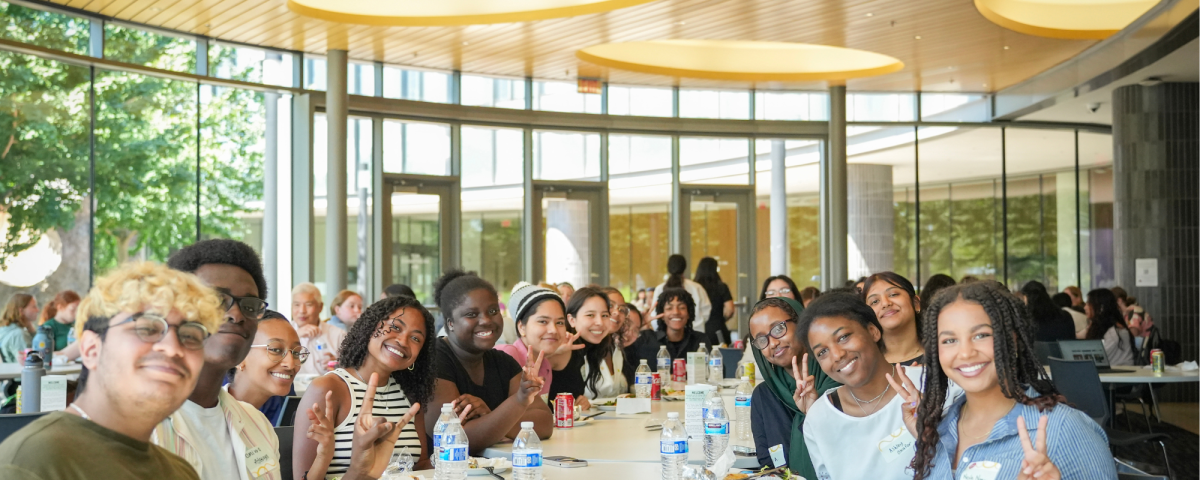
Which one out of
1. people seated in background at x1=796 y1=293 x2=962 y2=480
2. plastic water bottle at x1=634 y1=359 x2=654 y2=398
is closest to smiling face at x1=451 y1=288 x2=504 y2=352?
people seated in background at x1=796 y1=293 x2=962 y2=480

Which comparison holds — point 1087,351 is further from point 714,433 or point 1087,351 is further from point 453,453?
point 453,453

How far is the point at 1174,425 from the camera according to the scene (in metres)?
9.92

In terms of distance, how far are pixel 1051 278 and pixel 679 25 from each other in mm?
9102

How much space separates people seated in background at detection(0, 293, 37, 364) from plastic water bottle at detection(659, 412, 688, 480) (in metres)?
7.16

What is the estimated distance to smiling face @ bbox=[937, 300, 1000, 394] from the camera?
252 cm

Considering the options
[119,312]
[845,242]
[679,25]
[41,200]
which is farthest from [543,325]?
[845,242]

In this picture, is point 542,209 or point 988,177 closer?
point 542,209

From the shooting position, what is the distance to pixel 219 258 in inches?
101

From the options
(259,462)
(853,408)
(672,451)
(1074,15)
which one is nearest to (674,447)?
(672,451)

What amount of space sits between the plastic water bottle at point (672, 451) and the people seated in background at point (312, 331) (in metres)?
4.24

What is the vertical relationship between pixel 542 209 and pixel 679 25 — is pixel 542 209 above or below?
below

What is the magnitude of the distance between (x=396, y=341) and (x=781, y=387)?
63.6 inches

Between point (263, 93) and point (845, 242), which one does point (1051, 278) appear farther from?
point (263, 93)

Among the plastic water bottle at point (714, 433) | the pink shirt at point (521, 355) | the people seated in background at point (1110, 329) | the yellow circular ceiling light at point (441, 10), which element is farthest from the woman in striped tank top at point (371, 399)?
the people seated in background at point (1110, 329)
